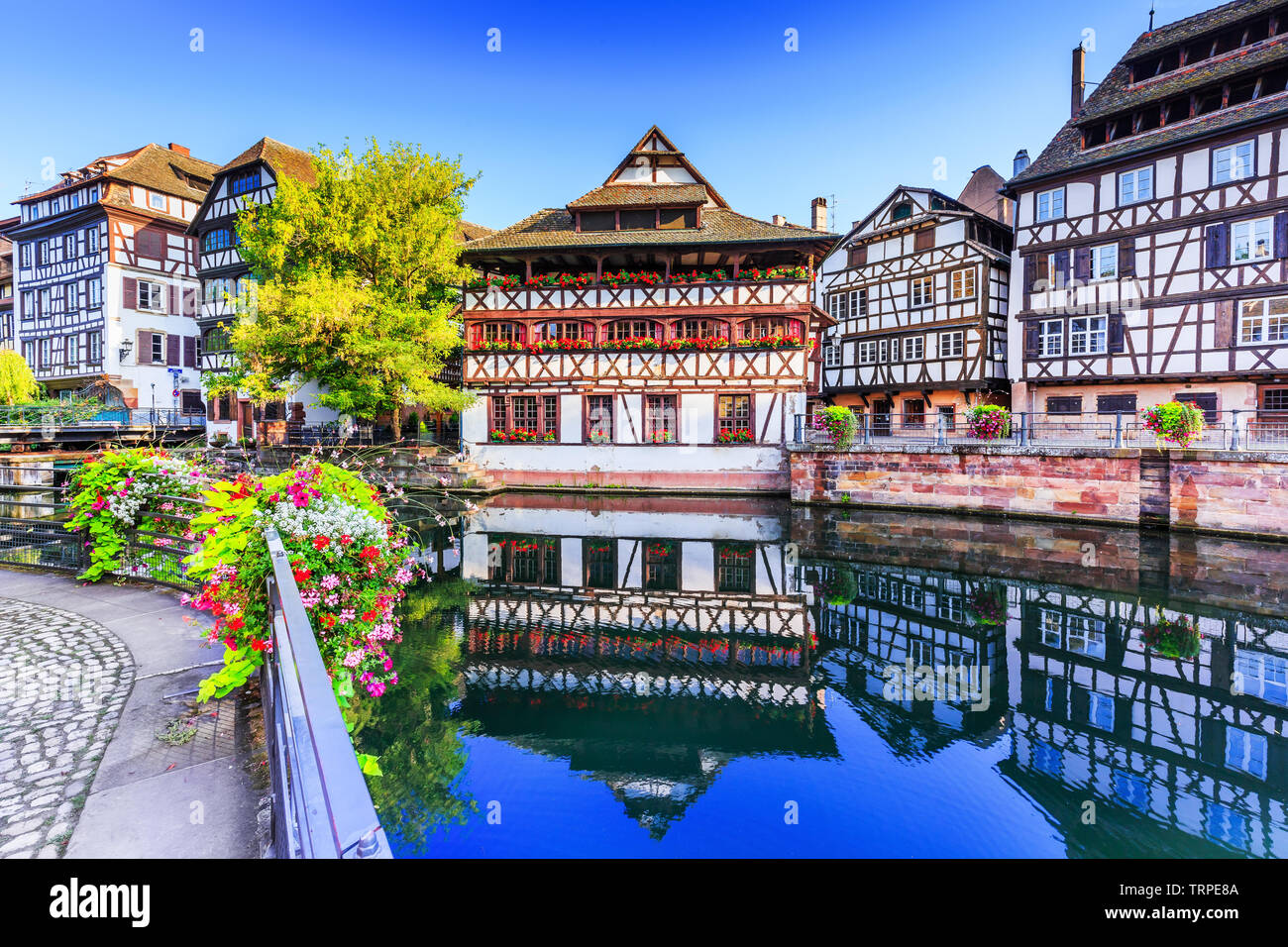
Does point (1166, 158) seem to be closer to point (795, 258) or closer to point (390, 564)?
point (795, 258)

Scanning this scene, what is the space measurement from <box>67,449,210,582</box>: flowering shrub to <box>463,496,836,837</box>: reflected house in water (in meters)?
3.75

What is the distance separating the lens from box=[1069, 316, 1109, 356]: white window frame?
84.2ft

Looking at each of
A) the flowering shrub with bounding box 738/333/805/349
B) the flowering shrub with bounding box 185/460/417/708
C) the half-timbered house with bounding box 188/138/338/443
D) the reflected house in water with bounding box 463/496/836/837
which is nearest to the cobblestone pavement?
the flowering shrub with bounding box 185/460/417/708

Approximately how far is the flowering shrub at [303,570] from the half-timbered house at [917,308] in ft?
85.5

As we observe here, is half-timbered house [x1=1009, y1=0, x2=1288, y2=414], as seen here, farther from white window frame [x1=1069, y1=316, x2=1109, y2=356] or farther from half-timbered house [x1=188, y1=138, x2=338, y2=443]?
half-timbered house [x1=188, y1=138, x2=338, y2=443]

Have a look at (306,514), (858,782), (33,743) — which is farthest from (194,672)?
(858,782)

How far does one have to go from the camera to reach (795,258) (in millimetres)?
25625

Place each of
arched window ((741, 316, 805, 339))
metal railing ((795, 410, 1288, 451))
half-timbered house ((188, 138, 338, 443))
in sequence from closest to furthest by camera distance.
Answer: metal railing ((795, 410, 1288, 451)), arched window ((741, 316, 805, 339)), half-timbered house ((188, 138, 338, 443))

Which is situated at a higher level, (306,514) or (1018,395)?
(1018,395)

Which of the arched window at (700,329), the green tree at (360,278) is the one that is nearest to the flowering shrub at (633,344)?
the arched window at (700,329)

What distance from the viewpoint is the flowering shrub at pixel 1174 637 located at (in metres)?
8.80
